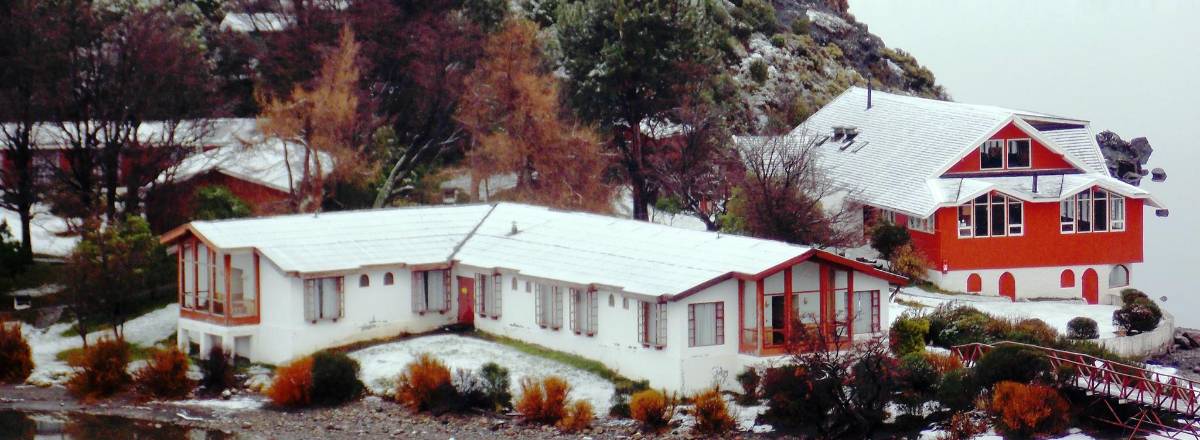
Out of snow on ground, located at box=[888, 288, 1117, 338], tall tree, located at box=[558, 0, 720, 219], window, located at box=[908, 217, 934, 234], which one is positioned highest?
tall tree, located at box=[558, 0, 720, 219]

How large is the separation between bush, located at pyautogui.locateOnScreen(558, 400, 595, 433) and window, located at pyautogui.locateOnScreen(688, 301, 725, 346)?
3.31 m

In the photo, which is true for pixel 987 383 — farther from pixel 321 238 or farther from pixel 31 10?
pixel 31 10

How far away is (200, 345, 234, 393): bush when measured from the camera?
55.5 metres

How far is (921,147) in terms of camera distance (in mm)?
73125

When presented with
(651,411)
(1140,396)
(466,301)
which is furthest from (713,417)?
(466,301)

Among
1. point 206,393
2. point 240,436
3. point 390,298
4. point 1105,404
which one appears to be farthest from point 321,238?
point 1105,404

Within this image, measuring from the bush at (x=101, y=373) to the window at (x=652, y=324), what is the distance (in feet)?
41.6

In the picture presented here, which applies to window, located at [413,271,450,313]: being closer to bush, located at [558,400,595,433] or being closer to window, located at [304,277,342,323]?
window, located at [304,277,342,323]

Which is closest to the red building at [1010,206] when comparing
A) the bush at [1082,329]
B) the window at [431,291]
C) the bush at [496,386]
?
the bush at [1082,329]

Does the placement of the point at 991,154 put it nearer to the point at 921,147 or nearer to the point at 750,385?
the point at 921,147

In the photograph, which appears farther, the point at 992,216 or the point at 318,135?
the point at 318,135

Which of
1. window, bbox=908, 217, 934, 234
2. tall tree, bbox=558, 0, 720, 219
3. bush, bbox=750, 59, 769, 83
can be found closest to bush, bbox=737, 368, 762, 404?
window, bbox=908, 217, 934, 234

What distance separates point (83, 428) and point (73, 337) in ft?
31.8

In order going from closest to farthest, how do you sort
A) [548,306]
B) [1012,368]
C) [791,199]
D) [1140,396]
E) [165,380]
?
[1140,396], [1012,368], [165,380], [548,306], [791,199]
